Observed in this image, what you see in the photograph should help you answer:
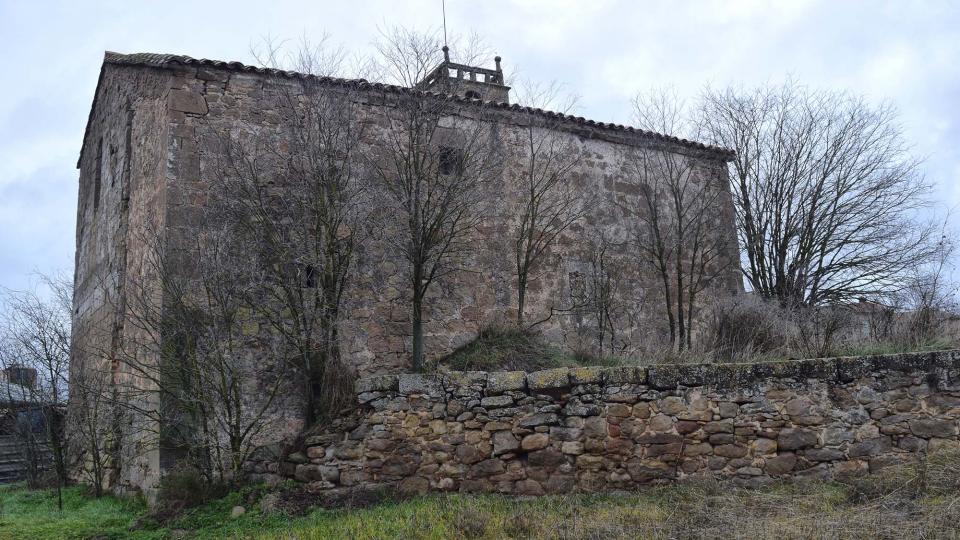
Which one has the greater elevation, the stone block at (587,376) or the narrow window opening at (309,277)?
the narrow window opening at (309,277)

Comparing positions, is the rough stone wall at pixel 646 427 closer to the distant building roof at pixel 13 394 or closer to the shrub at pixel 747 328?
the shrub at pixel 747 328

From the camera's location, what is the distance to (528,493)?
8414 mm

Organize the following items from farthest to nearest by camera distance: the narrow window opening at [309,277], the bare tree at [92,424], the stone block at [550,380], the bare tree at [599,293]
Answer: the bare tree at [599,293]
the bare tree at [92,424]
the narrow window opening at [309,277]
the stone block at [550,380]

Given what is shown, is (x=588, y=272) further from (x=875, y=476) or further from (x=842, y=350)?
(x=875, y=476)

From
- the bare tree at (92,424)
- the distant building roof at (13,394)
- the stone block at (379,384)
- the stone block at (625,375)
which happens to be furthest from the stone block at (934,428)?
the distant building roof at (13,394)

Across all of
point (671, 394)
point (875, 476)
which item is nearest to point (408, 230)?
point (671, 394)

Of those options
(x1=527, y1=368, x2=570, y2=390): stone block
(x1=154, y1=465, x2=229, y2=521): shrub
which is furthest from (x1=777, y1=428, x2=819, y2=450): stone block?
(x1=154, y1=465, x2=229, y2=521): shrub

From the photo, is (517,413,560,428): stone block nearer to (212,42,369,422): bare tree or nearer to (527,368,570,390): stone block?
(527,368,570,390): stone block

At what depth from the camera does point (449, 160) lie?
11.1 metres

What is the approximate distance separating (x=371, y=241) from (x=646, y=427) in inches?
167

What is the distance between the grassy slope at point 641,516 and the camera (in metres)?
6.43

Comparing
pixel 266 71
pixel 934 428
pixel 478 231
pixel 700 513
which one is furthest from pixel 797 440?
pixel 266 71

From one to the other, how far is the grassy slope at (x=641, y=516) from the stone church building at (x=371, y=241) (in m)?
1.40

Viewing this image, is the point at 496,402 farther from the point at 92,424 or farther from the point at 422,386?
the point at 92,424
